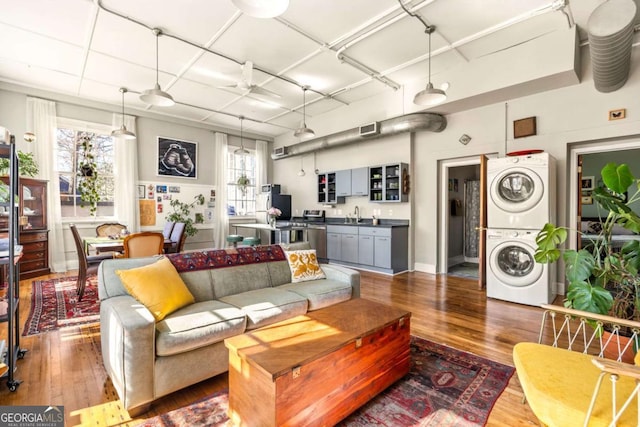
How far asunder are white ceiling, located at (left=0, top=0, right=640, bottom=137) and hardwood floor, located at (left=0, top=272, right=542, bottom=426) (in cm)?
343

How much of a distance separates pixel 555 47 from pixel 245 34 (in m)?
3.89

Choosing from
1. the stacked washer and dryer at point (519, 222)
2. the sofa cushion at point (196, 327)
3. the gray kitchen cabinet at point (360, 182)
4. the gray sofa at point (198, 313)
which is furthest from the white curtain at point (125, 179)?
the stacked washer and dryer at point (519, 222)

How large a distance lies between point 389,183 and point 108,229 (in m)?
5.53

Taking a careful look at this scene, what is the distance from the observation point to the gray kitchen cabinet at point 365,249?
588cm

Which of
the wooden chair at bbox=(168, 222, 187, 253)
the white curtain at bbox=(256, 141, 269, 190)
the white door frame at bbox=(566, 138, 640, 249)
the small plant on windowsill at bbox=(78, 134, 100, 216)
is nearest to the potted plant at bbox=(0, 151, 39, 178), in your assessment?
the small plant on windowsill at bbox=(78, 134, 100, 216)

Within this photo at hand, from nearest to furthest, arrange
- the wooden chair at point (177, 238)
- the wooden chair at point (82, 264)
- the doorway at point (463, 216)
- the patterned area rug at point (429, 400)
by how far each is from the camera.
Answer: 1. the patterned area rug at point (429, 400)
2. the wooden chair at point (82, 264)
3. the wooden chair at point (177, 238)
4. the doorway at point (463, 216)

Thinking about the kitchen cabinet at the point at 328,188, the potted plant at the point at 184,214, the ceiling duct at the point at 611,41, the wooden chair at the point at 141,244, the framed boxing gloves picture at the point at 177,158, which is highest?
the ceiling duct at the point at 611,41

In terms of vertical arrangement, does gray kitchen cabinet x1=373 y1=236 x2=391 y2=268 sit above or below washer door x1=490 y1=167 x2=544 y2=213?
below

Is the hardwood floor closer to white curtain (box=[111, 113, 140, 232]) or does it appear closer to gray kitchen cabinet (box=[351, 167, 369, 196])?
white curtain (box=[111, 113, 140, 232])

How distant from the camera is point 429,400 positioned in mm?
1972

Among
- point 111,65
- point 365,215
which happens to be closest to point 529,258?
point 365,215

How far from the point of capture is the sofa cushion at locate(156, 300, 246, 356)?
190 centimetres

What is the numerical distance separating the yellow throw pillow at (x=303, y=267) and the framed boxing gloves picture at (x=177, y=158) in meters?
5.10

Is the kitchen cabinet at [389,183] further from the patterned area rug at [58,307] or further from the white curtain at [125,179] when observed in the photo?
the white curtain at [125,179]
